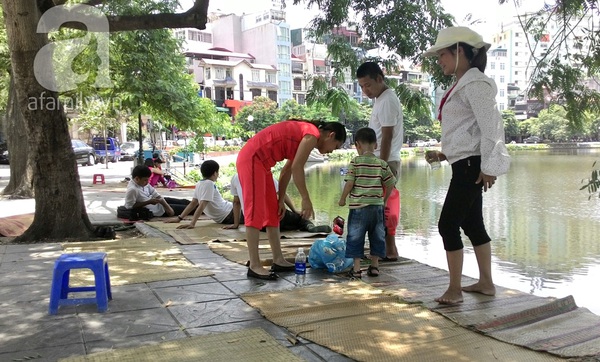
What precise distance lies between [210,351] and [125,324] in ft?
2.19

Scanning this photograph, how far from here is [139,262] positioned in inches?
176

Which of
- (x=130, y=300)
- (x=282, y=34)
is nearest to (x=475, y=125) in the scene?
(x=130, y=300)

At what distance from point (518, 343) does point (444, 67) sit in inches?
67.0

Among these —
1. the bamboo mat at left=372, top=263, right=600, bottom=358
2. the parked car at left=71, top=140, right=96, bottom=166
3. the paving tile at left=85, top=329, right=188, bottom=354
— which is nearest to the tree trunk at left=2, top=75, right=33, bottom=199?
the paving tile at left=85, top=329, right=188, bottom=354

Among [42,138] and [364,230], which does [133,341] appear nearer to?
[364,230]

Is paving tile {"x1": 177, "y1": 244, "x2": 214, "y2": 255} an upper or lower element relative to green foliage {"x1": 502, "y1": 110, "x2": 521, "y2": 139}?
lower

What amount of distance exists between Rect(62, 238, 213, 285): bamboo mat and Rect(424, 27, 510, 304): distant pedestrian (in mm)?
1829

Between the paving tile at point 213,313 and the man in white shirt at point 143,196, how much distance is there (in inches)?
170

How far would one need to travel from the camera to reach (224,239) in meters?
5.62

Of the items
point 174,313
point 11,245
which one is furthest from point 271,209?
point 11,245

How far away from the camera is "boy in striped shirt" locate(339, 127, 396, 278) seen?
391cm

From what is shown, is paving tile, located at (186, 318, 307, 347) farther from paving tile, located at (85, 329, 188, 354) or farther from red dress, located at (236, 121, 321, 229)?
red dress, located at (236, 121, 321, 229)

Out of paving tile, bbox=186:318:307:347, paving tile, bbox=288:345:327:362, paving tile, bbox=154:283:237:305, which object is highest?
paving tile, bbox=154:283:237:305

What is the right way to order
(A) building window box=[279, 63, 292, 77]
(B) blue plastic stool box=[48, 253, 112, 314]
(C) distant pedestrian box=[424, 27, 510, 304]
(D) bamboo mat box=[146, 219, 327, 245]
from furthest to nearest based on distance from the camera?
1. (A) building window box=[279, 63, 292, 77]
2. (D) bamboo mat box=[146, 219, 327, 245]
3. (C) distant pedestrian box=[424, 27, 510, 304]
4. (B) blue plastic stool box=[48, 253, 112, 314]
